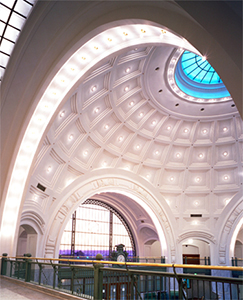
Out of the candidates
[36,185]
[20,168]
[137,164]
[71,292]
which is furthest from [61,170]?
[71,292]

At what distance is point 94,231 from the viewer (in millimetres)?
28000

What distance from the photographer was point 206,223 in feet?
85.1

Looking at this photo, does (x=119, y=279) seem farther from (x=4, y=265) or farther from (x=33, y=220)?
(x=33, y=220)

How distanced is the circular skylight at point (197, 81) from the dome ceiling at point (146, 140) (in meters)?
0.61

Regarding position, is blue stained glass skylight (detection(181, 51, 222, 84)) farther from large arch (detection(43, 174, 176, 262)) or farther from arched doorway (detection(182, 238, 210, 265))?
arched doorway (detection(182, 238, 210, 265))

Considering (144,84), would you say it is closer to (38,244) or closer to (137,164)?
(137,164)

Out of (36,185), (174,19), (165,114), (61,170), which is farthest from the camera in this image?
(165,114)

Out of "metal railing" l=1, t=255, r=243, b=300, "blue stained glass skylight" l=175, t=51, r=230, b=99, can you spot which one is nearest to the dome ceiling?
"blue stained glass skylight" l=175, t=51, r=230, b=99

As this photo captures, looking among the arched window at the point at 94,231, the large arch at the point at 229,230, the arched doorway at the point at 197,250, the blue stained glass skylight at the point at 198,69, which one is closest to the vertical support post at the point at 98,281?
the blue stained glass skylight at the point at 198,69

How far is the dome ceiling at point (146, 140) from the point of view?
1739 cm

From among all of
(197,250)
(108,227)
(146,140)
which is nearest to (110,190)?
(146,140)

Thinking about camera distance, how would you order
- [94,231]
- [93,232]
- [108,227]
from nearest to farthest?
[93,232]
[94,231]
[108,227]

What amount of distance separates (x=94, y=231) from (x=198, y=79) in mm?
17308

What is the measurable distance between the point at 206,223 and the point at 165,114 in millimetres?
11026
